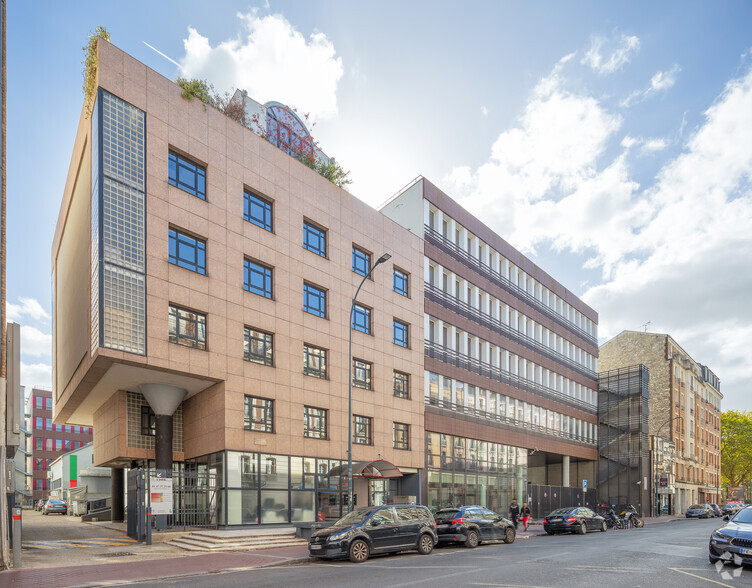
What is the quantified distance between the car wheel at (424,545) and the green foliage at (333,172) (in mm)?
18495

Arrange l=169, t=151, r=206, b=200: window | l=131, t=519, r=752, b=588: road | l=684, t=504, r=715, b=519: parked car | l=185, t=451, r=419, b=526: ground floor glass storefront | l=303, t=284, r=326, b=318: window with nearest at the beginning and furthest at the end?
l=131, t=519, r=752, b=588: road → l=185, t=451, r=419, b=526: ground floor glass storefront → l=169, t=151, r=206, b=200: window → l=303, t=284, r=326, b=318: window → l=684, t=504, r=715, b=519: parked car

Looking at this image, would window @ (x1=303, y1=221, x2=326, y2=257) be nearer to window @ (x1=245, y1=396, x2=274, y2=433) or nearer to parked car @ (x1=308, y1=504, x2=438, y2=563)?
window @ (x1=245, y1=396, x2=274, y2=433)

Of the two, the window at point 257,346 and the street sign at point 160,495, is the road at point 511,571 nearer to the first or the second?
the street sign at point 160,495

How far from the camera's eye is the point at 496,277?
45812 millimetres

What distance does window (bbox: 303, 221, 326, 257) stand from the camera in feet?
100

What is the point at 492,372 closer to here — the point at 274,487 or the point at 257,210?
the point at 274,487

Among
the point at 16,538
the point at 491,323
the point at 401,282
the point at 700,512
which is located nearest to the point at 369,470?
the point at 401,282

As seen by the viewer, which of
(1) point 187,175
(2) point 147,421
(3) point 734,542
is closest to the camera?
(3) point 734,542

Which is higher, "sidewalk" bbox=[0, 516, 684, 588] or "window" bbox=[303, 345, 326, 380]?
"window" bbox=[303, 345, 326, 380]

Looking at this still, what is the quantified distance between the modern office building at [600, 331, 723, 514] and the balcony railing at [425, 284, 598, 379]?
18.1m

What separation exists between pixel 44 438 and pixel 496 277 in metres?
96.5

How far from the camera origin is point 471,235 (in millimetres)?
43438

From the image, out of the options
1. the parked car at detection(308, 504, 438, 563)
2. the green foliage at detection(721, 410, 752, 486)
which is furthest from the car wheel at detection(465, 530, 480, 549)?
the green foliage at detection(721, 410, 752, 486)

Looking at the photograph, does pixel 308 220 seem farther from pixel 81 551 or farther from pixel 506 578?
pixel 506 578
